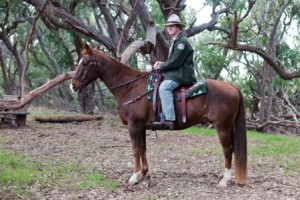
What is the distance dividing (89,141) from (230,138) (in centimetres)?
506

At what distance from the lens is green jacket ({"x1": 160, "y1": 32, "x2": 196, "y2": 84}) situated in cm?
613

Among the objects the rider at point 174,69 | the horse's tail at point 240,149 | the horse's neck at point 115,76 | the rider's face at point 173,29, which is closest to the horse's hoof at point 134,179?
the rider at point 174,69

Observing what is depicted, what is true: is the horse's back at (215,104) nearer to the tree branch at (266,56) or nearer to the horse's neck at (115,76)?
the horse's neck at (115,76)

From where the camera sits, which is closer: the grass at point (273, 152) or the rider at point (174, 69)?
the rider at point (174, 69)

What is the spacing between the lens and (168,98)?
20.0ft

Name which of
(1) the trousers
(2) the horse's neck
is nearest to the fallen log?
(2) the horse's neck

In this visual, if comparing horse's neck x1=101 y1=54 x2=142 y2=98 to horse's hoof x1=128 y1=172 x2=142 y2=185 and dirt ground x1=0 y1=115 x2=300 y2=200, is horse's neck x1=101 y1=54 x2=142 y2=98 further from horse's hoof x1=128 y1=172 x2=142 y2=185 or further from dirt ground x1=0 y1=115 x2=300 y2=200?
dirt ground x1=0 y1=115 x2=300 y2=200

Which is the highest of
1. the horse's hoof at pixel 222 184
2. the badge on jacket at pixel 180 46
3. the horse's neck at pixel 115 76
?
the badge on jacket at pixel 180 46

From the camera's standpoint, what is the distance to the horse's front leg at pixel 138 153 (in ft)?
20.8

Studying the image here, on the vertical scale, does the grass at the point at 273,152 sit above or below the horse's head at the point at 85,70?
below

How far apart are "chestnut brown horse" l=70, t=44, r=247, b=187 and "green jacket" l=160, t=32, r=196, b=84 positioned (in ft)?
1.05

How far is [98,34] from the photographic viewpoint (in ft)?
44.4

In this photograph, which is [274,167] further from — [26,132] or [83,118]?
[83,118]

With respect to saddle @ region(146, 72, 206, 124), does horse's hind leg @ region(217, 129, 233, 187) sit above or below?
below
